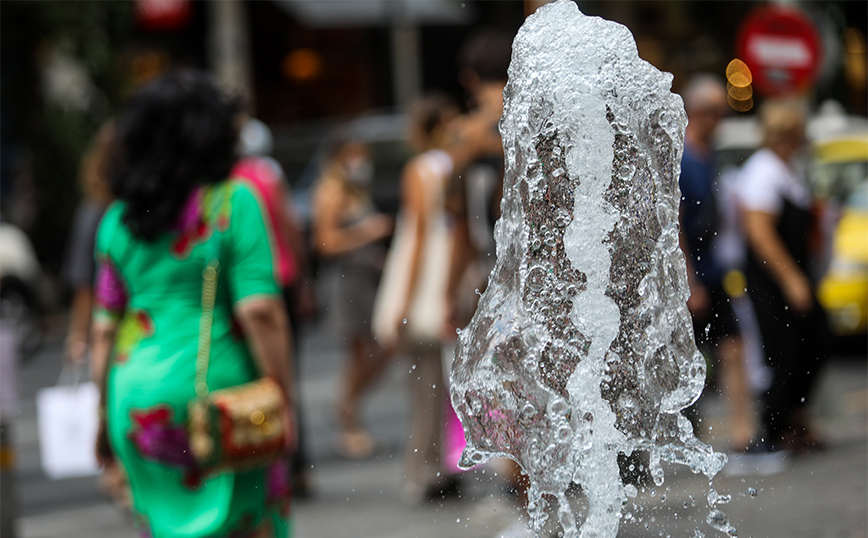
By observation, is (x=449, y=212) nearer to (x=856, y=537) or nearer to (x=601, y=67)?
(x=856, y=537)

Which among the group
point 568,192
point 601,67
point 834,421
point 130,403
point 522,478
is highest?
point 601,67

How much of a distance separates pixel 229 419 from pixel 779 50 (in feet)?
24.7

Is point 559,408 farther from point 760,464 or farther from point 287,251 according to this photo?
point 287,251

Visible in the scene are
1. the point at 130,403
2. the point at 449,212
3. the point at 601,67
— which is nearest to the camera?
the point at 601,67

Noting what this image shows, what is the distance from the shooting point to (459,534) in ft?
12.9

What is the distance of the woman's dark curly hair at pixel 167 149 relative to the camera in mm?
3061

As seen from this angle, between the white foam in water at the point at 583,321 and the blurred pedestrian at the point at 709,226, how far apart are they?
1.70m

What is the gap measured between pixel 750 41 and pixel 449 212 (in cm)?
516

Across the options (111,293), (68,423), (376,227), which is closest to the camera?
(111,293)

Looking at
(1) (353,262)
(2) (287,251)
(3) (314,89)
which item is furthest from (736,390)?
(3) (314,89)

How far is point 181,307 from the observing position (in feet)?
10.0

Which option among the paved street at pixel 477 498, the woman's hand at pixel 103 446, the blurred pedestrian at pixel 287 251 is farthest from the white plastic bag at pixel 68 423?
the woman's hand at pixel 103 446

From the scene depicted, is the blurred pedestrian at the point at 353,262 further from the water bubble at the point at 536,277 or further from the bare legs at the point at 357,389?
the water bubble at the point at 536,277

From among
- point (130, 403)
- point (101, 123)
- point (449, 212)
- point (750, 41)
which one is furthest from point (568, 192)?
point (101, 123)
